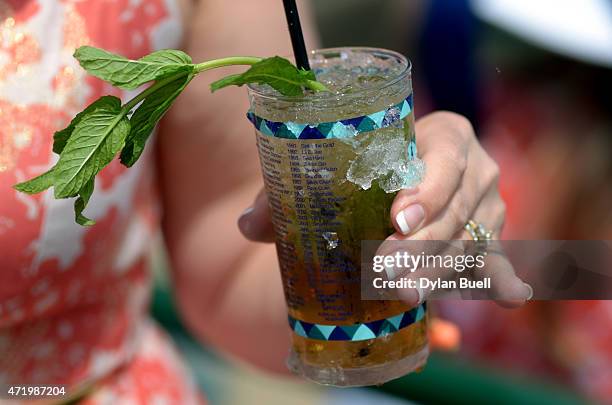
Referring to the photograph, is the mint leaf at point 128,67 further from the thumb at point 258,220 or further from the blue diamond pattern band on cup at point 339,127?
the thumb at point 258,220

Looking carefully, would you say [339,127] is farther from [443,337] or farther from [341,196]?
[443,337]

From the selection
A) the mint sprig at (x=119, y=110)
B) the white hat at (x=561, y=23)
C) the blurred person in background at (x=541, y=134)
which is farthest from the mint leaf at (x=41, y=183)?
the white hat at (x=561, y=23)

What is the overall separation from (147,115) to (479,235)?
0.38 m

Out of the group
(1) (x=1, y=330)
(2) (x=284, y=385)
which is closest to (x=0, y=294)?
(1) (x=1, y=330)

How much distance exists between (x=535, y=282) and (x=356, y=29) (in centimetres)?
190

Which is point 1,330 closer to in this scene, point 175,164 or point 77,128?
point 175,164

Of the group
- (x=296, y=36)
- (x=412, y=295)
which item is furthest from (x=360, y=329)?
(x=296, y=36)

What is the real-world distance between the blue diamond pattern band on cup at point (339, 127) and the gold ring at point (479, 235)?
17 centimetres

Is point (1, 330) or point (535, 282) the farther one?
point (1, 330)

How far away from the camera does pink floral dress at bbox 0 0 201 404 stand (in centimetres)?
109

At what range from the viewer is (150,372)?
1407 mm

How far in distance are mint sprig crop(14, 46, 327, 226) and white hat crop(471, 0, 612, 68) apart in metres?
1.55

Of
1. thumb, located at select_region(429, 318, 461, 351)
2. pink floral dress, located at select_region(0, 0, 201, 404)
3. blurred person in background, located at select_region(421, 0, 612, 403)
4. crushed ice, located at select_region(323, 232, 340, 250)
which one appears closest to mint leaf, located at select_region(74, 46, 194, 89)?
crushed ice, located at select_region(323, 232, 340, 250)

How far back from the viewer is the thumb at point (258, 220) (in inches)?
39.5
